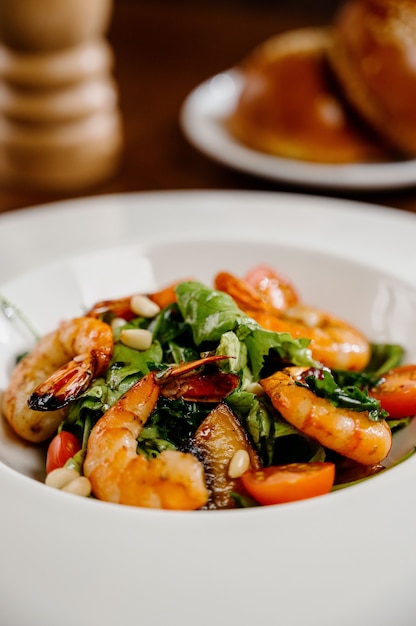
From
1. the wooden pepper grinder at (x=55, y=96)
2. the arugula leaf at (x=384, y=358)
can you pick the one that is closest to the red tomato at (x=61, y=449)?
the arugula leaf at (x=384, y=358)

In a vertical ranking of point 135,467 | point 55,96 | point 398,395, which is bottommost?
point 398,395

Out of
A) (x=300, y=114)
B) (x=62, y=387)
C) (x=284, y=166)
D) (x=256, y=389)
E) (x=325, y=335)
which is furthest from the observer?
(x=300, y=114)

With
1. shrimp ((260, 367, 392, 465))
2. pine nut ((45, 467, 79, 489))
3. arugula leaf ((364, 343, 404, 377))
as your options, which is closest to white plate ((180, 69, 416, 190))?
arugula leaf ((364, 343, 404, 377))

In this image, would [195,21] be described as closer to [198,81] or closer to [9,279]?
[198,81]

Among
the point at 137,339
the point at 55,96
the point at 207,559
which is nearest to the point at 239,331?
the point at 137,339

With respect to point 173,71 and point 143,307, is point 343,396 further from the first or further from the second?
point 173,71

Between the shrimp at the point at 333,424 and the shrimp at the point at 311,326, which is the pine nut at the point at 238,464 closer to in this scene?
the shrimp at the point at 333,424

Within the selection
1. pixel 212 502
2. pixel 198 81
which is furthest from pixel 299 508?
pixel 198 81

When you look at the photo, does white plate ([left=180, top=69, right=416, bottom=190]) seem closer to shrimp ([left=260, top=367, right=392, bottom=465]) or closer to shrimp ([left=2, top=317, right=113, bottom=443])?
shrimp ([left=2, top=317, right=113, bottom=443])
